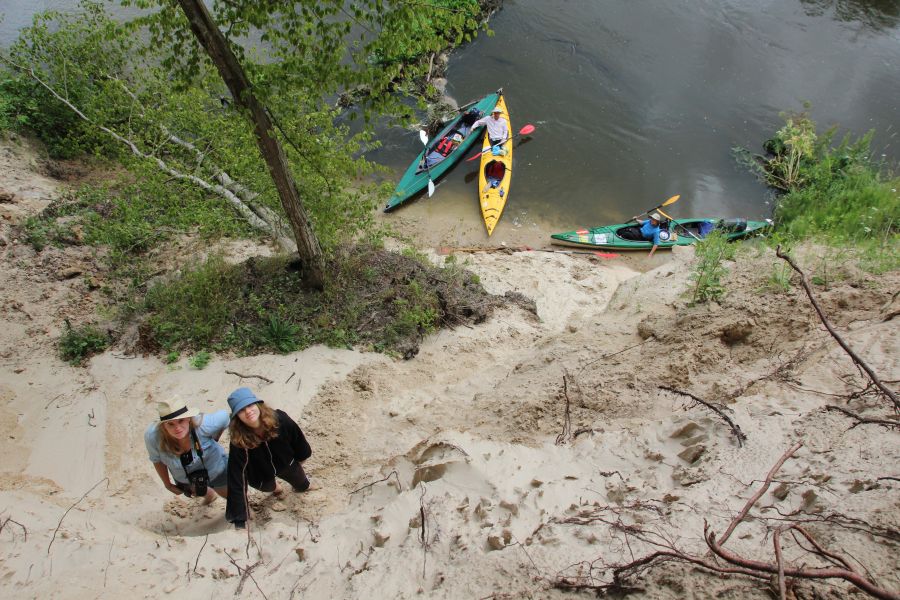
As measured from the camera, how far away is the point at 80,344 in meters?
5.89

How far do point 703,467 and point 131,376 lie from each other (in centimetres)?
566

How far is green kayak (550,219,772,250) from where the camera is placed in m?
11.0

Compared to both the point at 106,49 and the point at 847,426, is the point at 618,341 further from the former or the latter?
the point at 106,49

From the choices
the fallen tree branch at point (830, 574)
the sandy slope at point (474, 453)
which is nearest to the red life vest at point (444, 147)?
the sandy slope at point (474, 453)

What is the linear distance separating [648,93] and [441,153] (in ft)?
21.9

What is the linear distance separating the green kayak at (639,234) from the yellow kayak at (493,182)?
1428mm

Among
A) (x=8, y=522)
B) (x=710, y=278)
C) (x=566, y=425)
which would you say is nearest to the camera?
(x=8, y=522)

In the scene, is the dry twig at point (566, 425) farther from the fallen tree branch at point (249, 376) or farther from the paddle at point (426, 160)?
the paddle at point (426, 160)

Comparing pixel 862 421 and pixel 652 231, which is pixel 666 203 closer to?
pixel 652 231

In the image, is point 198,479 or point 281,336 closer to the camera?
point 198,479

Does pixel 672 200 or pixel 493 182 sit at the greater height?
pixel 493 182

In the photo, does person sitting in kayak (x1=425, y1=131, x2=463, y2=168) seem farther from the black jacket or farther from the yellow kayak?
the black jacket

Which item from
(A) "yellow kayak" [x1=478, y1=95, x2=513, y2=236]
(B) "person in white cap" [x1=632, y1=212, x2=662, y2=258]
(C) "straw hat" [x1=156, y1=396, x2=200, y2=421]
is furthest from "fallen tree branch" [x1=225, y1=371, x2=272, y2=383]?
(B) "person in white cap" [x1=632, y1=212, x2=662, y2=258]

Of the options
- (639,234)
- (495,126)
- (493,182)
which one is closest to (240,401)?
(493,182)
